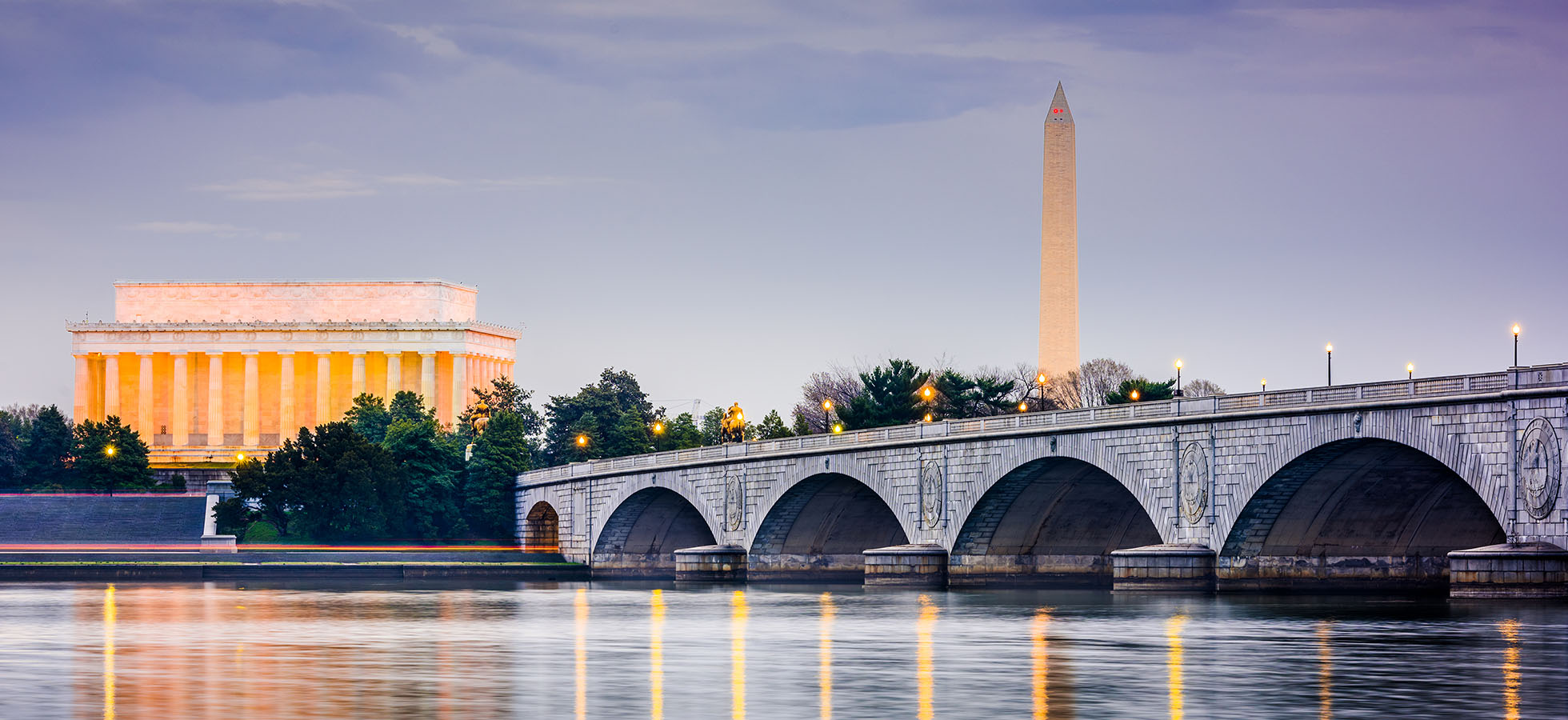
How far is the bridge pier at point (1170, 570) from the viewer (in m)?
65.0

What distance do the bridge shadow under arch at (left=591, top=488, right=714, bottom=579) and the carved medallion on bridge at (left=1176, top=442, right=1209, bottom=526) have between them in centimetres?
4550

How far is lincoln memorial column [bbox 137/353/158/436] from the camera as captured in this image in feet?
583

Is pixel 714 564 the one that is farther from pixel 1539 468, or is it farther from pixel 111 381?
pixel 111 381

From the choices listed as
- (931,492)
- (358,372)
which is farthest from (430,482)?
(931,492)

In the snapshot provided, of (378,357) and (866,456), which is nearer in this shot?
(866,456)

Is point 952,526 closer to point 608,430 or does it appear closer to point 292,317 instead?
point 608,430

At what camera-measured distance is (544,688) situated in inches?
1241

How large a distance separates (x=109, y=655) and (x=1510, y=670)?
2729 centimetres

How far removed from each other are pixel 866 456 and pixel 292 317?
10773 cm

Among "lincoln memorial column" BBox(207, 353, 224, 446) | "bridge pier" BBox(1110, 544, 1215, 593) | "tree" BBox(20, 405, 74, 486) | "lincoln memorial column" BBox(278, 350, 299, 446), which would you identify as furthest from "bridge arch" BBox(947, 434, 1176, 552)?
"lincoln memorial column" BBox(207, 353, 224, 446)

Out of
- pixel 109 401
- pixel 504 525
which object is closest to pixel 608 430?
pixel 504 525

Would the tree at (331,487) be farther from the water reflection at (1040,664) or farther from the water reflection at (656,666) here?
the water reflection at (1040,664)

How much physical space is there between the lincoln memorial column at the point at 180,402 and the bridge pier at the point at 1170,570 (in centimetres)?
13031

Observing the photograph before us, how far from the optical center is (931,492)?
80625mm
